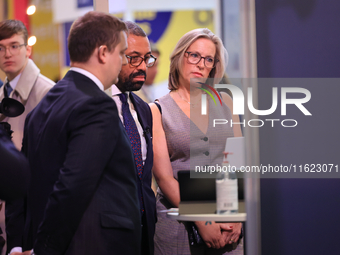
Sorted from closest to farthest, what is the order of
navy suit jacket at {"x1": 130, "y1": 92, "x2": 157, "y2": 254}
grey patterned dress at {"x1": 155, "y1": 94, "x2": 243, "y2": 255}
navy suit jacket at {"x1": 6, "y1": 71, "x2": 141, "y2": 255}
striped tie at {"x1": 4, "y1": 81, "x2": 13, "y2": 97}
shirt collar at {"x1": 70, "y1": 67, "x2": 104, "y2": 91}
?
navy suit jacket at {"x1": 6, "y1": 71, "x2": 141, "y2": 255}
shirt collar at {"x1": 70, "y1": 67, "x2": 104, "y2": 91}
navy suit jacket at {"x1": 130, "y1": 92, "x2": 157, "y2": 254}
grey patterned dress at {"x1": 155, "y1": 94, "x2": 243, "y2": 255}
striped tie at {"x1": 4, "y1": 81, "x2": 13, "y2": 97}

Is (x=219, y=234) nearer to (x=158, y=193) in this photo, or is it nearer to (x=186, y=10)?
(x=158, y=193)

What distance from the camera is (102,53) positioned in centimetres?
145

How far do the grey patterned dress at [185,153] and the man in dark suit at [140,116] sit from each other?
0.11m

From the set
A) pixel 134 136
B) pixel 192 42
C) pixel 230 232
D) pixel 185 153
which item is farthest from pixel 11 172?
pixel 192 42

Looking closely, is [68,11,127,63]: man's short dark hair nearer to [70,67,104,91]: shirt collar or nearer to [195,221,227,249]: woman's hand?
[70,67,104,91]: shirt collar

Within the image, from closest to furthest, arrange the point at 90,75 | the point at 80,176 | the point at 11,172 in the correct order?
the point at 11,172
the point at 80,176
the point at 90,75

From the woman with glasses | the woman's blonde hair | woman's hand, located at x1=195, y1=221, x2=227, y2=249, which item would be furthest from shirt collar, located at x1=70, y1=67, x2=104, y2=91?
woman's hand, located at x1=195, y1=221, x2=227, y2=249

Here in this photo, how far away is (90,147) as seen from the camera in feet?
4.17

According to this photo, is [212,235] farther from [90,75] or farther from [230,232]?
[90,75]

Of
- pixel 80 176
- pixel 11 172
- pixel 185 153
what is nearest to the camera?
pixel 11 172

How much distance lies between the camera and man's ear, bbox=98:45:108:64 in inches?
56.7

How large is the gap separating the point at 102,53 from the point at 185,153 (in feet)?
2.62

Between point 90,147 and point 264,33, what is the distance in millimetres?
1268

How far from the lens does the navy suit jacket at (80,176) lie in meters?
1.27
